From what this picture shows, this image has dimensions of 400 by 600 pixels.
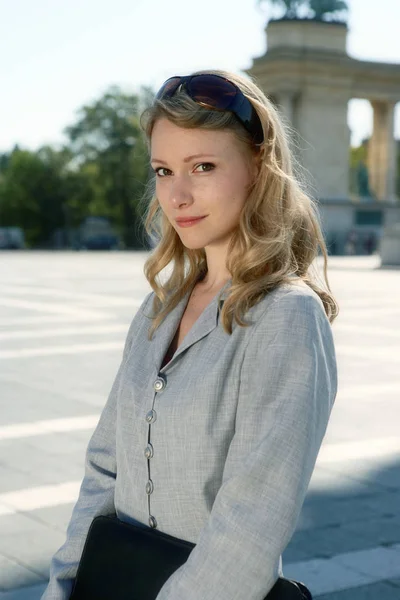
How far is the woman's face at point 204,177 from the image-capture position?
88.0 inches

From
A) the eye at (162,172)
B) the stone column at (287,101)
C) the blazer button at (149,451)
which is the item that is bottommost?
the stone column at (287,101)

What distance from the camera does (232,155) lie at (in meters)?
2.24

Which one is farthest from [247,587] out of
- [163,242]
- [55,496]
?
[55,496]

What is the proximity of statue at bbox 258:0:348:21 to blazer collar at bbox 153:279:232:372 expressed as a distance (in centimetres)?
5557

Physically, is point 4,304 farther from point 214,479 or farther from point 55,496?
point 214,479

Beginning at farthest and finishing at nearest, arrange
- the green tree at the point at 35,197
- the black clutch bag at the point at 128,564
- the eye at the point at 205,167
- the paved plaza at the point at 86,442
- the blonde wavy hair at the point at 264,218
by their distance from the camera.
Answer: the green tree at the point at 35,197 → the paved plaza at the point at 86,442 → the eye at the point at 205,167 → the blonde wavy hair at the point at 264,218 → the black clutch bag at the point at 128,564

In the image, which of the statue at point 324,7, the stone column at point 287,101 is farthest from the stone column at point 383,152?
the stone column at point 287,101

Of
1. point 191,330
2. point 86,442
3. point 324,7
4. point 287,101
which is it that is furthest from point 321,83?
point 191,330

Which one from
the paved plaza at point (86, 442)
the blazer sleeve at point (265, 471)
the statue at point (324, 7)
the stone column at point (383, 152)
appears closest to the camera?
the blazer sleeve at point (265, 471)

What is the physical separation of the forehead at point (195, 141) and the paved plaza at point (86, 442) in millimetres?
2613

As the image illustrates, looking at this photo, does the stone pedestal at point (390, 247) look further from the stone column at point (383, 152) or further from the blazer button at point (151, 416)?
the blazer button at point (151, 416)

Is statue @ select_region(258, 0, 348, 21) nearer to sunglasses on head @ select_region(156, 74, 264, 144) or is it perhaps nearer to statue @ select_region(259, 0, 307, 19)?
statue @ select_region(259, 0, 307, 19)

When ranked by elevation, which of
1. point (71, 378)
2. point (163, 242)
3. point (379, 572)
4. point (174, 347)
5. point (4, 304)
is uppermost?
point (163, 242)

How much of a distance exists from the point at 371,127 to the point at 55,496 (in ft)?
196
